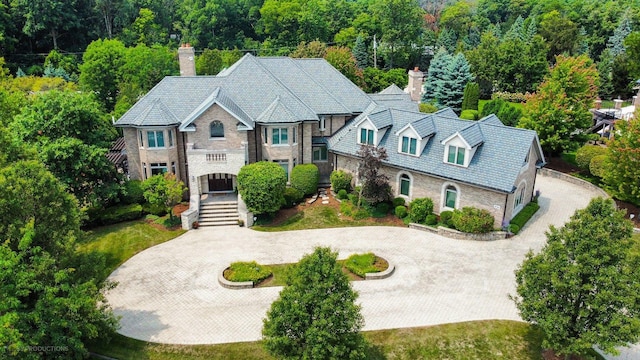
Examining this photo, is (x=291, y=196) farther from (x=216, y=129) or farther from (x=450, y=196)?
(x=450, y=196)

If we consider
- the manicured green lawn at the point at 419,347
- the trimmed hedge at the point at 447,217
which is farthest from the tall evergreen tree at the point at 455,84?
the manicured green lawn at the point at 419,347

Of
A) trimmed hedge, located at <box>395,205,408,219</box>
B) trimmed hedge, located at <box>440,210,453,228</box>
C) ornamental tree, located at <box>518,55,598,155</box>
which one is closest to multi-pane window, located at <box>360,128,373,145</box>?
trimmed hedge, located at <box>395,205,408,219</box>

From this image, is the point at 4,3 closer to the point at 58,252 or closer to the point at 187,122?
the point at 187,122

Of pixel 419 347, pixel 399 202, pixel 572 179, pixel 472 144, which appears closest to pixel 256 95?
pixel 399 202

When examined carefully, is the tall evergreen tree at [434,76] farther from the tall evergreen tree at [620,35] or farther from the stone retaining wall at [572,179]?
the tall evergreen tree at [620,35]

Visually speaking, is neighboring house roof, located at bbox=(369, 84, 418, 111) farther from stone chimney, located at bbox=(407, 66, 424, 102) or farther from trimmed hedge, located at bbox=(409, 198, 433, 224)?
trimmed hedge, located at bbox=(409, 198, 433, 224)

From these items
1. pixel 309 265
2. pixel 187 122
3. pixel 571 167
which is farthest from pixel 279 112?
pixel 571 167
